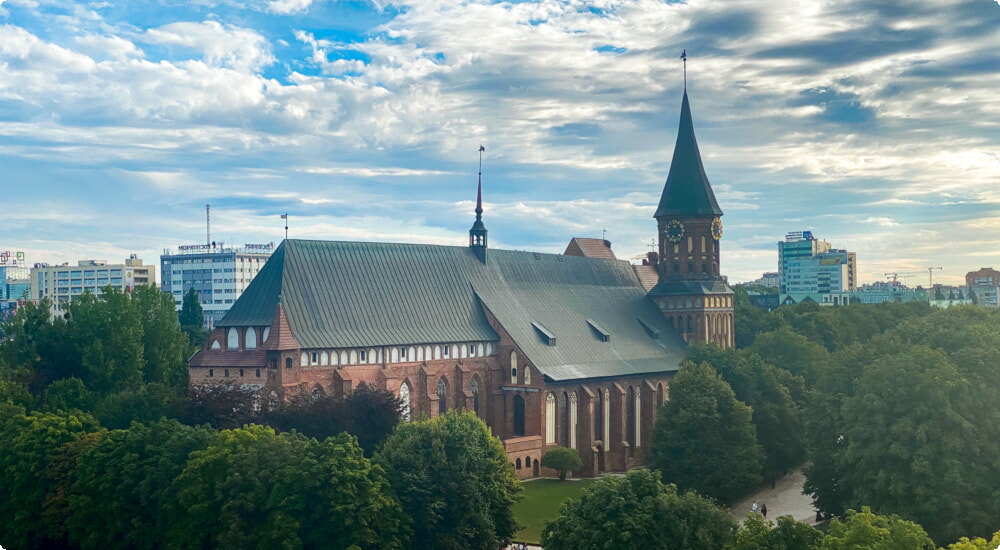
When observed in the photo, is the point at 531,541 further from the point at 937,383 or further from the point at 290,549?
the point at 937,383

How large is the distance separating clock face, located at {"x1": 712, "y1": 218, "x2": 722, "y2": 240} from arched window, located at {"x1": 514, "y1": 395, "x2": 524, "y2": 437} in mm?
33578

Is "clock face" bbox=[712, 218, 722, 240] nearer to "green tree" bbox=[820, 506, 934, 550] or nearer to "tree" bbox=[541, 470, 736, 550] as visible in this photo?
"tree" bbox=[541, 470, 736, 550]

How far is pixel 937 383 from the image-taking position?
60000 mm

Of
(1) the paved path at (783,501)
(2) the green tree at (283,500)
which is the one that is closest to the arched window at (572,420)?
(1) the paved path at (783,501)

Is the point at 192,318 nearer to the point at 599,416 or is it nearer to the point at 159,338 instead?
the point at 159,338

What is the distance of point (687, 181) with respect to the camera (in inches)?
4560

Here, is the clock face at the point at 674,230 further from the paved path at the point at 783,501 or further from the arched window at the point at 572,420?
the paved path at the point at 783,501

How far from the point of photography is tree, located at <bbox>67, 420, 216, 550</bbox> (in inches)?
2370

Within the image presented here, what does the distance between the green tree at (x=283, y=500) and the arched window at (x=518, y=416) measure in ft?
113

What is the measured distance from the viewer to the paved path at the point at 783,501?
75.9 metres

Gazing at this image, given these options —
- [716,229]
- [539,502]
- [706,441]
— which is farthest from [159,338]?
[716,229]

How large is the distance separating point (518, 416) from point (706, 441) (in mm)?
19320

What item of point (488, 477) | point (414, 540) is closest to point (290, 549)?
point (414, 540)

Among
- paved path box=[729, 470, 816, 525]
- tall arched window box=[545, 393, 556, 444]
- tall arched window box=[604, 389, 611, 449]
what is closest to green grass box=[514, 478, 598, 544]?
tall arched window box=[545, 393, 556, 444]
